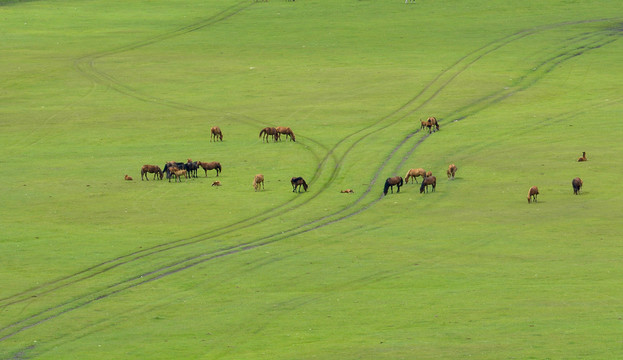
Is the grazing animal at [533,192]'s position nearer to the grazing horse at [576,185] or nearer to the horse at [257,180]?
the grazing horse at [576,185]

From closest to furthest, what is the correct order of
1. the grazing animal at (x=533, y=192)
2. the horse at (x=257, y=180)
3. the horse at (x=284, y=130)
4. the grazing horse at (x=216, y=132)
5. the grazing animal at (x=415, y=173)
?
the grazing animal at (x=533, y=192) < the horse at (x=257, y=180) < the grazing animal at (x=415, y=173) < the horse at (x=284, y=130) < the grazing horse at (x=216, y=132)

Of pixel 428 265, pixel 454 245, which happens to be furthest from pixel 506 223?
pixel 428 265

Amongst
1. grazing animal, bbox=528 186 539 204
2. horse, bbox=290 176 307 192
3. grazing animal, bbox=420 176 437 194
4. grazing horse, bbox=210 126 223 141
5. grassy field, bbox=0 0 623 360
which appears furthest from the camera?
grazing horse, bbox=210 126 223 141

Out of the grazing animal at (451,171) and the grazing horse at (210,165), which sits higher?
the grazing horse at (210,165)

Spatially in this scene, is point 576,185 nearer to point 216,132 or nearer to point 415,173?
point 415,173

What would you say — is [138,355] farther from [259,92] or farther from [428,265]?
[259,92]

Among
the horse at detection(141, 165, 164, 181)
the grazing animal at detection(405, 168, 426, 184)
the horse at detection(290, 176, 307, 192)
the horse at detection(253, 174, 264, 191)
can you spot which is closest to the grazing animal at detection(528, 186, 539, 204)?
the grazing animal at detection(405, 168, 426, 184)

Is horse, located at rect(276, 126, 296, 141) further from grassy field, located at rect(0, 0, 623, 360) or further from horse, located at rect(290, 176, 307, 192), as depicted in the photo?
horse, located at rect(290, 176, 307, 192)

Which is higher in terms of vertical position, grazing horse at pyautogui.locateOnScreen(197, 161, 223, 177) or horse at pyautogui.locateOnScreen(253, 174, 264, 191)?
grazing horse at pyautogui.locateOnScreen(197, 161, 223, 177)

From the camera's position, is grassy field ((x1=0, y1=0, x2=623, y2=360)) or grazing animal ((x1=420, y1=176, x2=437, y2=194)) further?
grazing animal ((x1=420, y1=176, x2=437, y2=194))

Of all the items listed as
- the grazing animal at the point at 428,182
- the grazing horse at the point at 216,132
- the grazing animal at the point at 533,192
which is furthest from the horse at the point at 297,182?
the grazing horse at the point at 216,132
